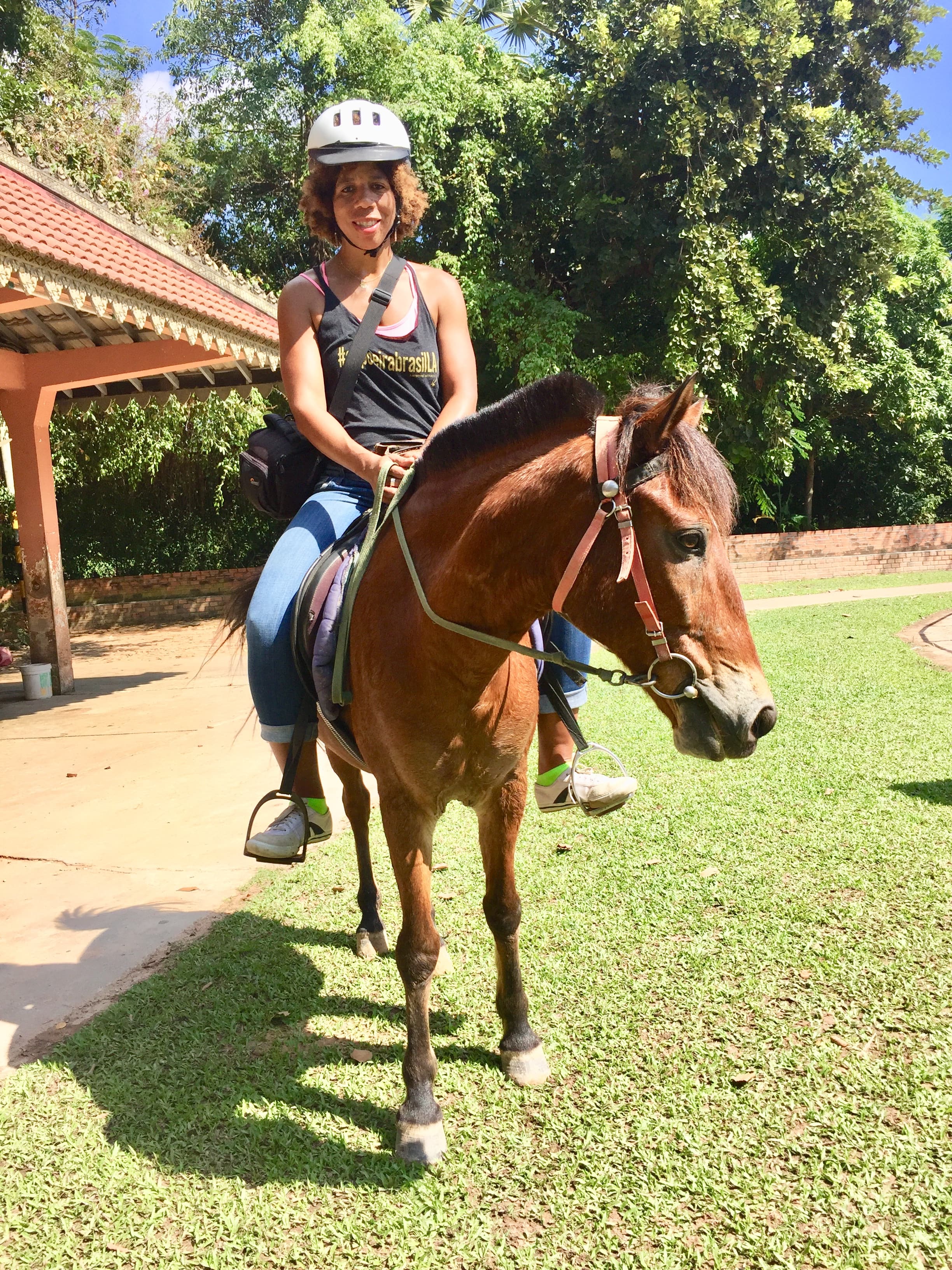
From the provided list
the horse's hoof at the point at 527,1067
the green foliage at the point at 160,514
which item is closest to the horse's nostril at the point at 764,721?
the horse's hoof at the point at 527,1067

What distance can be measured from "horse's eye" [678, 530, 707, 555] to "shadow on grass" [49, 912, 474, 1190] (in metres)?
1.84

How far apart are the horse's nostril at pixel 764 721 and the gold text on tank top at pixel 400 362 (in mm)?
1753

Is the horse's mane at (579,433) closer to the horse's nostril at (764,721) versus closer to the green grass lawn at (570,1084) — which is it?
the horse's nostril at (764,721)

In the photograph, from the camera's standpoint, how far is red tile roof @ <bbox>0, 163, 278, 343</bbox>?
659 centimetres

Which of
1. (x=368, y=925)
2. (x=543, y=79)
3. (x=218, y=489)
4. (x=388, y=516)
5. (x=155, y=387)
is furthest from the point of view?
(x=218, y=489)

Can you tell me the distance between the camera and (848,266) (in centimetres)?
1595

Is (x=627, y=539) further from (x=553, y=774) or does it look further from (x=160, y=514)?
(x=160, y=514)

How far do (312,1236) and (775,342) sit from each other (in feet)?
52.8

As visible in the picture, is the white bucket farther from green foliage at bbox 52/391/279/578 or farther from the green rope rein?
green foliage at bbox 52/391/279/578

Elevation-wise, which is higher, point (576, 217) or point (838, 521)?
point (576, 217)

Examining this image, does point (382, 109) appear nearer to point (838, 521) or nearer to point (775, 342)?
point (775, 342)

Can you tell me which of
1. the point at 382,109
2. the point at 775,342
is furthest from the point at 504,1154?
the point at 775,342

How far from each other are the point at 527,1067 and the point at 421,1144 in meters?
0.45

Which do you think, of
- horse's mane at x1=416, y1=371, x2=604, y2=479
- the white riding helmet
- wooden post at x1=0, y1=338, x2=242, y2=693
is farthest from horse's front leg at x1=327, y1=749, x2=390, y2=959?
wooden post at x1=0, y1=338, x2=242, y2=693
